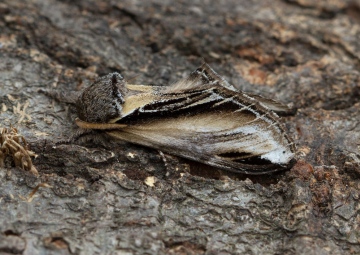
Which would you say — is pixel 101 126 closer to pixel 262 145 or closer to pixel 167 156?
pixel 167 156

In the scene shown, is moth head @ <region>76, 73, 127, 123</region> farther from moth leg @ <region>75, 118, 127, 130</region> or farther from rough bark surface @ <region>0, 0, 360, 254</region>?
rough bark surface @ <region>0, 0, 360, 254</region>

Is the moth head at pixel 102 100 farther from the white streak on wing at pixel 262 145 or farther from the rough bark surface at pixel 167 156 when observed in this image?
the white streak on wing at pixel 262 145

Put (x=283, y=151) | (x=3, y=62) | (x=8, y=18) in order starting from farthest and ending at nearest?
(x=8, y=18), (x=3, y=62), (x=283, y=151)

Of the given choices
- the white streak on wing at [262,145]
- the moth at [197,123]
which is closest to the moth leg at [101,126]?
the moth at [197,123]

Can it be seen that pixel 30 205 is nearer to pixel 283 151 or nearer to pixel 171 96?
pixel 171 96

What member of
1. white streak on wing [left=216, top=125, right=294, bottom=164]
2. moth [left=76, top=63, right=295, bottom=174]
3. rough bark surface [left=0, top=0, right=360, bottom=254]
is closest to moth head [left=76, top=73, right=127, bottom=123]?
moth [left=76, top=63, right=295, bottom=174]

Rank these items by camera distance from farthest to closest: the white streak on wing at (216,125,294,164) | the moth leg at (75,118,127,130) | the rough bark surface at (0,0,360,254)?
the moth leg at (75,118,127,130), the white streak on wing at (216,125,294,164), the rough bark surface at (0,0,360,254)

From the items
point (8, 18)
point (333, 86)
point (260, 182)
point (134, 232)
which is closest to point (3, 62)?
point (8, 18)
